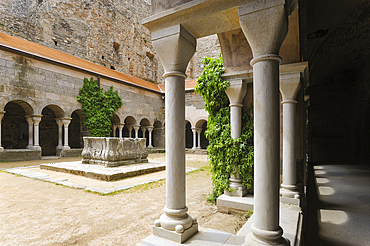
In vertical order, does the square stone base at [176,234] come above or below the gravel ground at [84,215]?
above

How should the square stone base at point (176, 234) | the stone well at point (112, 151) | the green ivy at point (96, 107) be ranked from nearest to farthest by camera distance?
the square stone base at point (176, 234)
the stone well at point (112, 151)
the green ivy at point (96, 107)

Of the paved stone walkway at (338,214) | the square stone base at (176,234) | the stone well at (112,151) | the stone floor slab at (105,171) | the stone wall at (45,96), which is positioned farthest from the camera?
the stone wall at (45,96)

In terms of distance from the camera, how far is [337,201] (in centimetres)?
450

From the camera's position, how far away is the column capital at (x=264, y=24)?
1.61 m

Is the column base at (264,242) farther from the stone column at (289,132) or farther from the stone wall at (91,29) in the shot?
the stone wall at (91,29)

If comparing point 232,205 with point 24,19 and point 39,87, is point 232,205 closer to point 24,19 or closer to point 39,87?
point 39,87

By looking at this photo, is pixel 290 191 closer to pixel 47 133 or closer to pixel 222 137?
pixel 222 137

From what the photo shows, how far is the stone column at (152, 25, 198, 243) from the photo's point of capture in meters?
1.99

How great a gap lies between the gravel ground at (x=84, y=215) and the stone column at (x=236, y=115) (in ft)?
1.54

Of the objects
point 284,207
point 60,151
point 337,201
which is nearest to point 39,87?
point 60,151

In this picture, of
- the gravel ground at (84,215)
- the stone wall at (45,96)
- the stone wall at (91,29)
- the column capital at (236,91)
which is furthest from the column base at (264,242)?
the stone wall at (91,29)

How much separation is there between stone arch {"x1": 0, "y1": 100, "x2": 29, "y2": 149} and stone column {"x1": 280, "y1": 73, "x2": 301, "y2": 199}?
12669 millimetres

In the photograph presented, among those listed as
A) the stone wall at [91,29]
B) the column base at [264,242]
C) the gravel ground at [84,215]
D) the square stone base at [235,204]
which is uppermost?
the stone wall at [91,29]

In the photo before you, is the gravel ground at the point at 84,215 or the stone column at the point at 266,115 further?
the gravel ground at the point at 84,215
